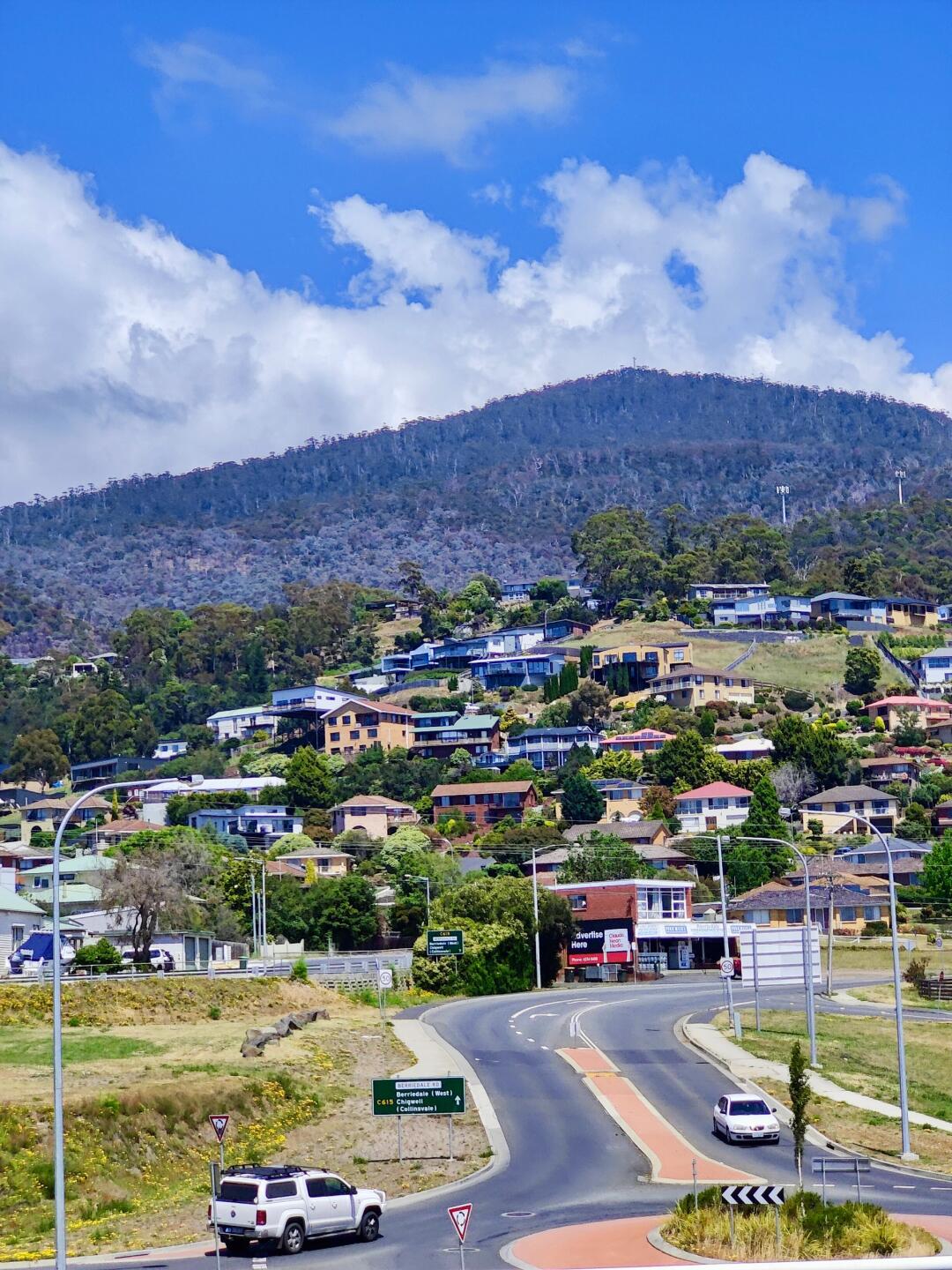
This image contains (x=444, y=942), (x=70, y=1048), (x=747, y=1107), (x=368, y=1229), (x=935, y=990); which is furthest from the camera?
(x=935, y=990)

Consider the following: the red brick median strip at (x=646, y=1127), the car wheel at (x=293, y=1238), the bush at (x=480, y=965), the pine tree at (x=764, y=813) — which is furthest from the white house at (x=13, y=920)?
the pine tree at (x=764, y=813)

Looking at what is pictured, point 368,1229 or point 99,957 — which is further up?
point 99,957

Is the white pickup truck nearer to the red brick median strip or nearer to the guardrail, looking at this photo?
the red brick median strip

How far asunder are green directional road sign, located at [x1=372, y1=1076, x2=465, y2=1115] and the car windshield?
8.40 m

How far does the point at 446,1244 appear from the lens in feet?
110

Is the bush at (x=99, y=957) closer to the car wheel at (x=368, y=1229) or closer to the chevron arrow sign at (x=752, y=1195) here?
the car wheel at (x=368, y=1229)

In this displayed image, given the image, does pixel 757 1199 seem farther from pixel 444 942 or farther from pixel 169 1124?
pixel 444 942

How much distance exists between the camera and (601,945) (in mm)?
108938

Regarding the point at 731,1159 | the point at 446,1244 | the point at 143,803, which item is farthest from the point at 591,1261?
the point at 143,803

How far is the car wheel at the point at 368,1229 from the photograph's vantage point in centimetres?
3428

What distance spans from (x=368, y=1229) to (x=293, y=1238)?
186 centimetres

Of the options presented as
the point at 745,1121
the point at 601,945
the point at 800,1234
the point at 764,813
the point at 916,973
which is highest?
the point at 764,813

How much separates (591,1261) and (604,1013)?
49.2 metres

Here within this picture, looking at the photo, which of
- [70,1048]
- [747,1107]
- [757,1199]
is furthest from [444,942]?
[757,1199]
